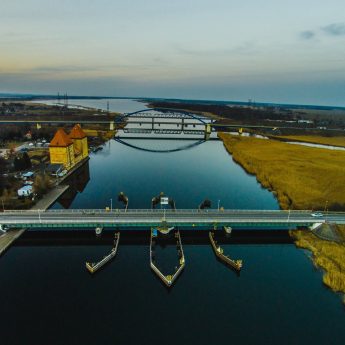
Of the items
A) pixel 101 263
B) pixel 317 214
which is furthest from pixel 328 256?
pixel 101 263

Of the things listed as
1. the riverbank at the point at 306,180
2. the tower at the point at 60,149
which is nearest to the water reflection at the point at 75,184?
the tower at the point at 60,149

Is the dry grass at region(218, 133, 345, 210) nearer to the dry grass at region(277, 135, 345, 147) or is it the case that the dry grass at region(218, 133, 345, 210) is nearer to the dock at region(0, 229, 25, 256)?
the dry grass at region(277, 135, 345, 147)

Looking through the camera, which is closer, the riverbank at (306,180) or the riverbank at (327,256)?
the riverbank at (327,256)

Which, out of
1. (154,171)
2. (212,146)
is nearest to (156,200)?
(154,171)

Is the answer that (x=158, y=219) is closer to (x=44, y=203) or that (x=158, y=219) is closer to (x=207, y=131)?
(x=44, y=203)

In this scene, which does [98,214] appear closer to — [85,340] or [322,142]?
[85,340]

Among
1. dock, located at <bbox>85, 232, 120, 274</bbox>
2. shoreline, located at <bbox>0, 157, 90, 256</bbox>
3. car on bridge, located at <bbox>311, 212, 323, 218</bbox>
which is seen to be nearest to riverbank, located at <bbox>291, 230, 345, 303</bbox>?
car on bridge, located at <bbox>311, 212, 323, 218</bbox>

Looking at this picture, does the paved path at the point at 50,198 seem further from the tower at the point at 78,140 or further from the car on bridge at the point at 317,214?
the car on bridge at the point at 317,214

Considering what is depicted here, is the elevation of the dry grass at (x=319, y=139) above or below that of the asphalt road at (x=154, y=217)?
below
